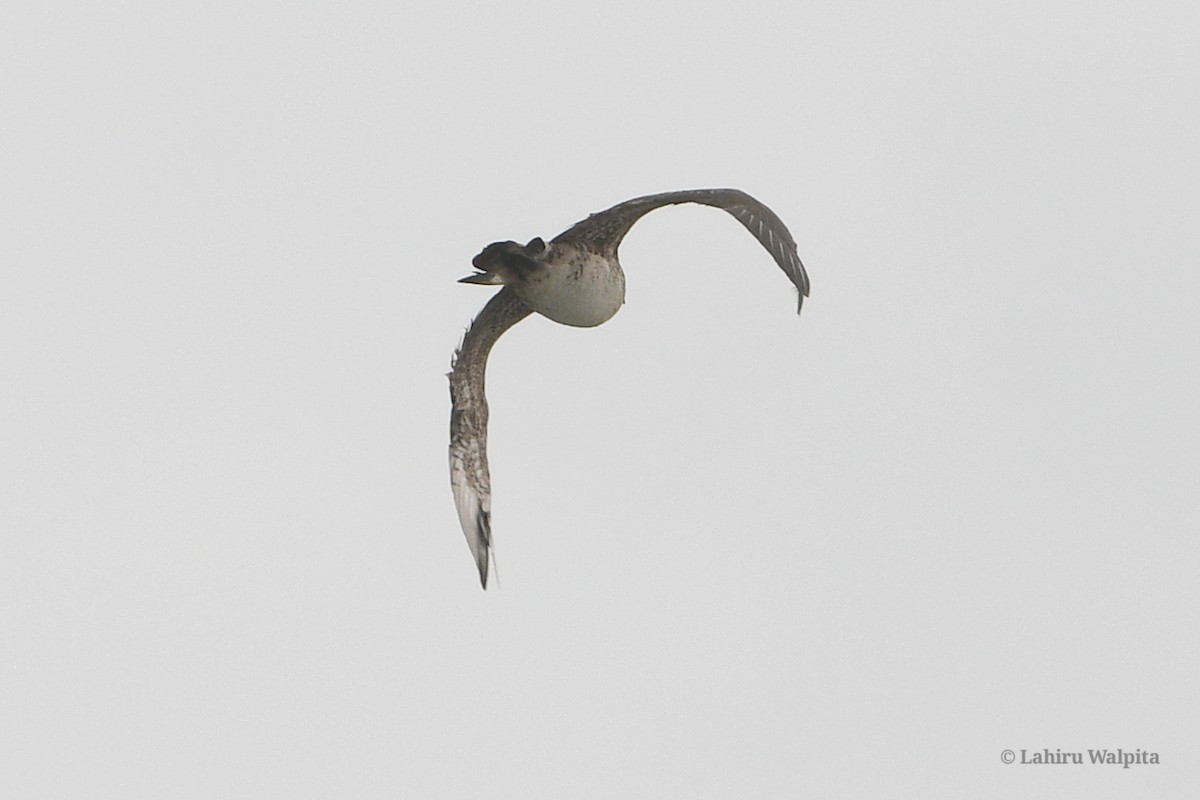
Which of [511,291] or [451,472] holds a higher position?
[511,291]

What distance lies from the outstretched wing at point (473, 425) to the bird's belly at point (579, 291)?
34.5 inches

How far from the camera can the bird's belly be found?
27.5 metres

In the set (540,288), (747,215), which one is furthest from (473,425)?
(747,215)

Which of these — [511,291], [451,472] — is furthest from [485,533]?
[511,291]

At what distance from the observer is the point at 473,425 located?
2898 centimetres

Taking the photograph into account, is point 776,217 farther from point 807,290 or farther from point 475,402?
point 475,402

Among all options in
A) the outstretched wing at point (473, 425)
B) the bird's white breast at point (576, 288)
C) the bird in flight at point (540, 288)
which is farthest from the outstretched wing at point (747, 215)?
the outstretched wing at point (473, 425)

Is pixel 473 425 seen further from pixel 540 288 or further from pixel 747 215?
pixel 747 215

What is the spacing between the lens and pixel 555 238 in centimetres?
2762

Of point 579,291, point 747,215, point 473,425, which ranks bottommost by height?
point 473,425

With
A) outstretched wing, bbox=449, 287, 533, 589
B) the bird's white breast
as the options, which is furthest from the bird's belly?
outstretched wing, bbox=449, 287, 533, 589

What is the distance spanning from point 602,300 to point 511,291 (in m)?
1.02

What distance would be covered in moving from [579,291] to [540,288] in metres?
0.49

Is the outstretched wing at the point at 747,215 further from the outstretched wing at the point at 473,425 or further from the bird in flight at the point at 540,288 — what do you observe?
the outstretched wing at the point at 473,425
